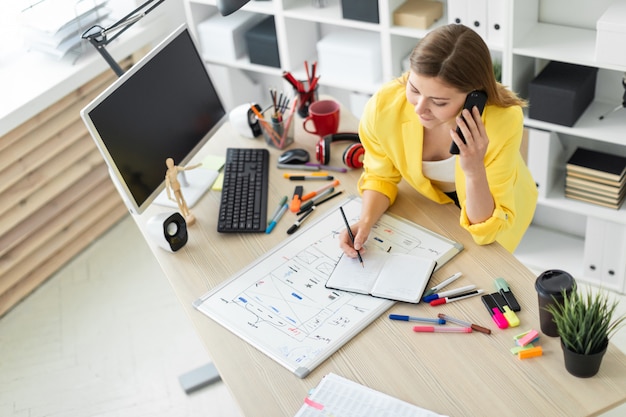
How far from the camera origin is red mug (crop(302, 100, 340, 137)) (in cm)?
230

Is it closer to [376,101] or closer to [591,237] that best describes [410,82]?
[376,101]

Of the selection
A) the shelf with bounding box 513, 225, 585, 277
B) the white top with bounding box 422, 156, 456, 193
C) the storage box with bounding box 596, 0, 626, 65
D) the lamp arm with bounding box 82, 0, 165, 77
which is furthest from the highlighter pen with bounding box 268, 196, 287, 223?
the shelf with bounding box 513, 225, 585, 277

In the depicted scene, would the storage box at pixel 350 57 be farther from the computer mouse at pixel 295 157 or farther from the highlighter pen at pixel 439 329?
the highlighter pen at pixel 439 329

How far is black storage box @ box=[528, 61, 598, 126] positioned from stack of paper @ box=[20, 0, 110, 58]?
1.85 metres

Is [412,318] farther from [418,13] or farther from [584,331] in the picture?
[418,13]

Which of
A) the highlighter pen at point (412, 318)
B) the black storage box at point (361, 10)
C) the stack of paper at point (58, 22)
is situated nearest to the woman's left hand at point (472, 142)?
the highlighter pen at point (412, 318)

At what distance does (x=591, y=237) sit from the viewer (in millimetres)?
2842

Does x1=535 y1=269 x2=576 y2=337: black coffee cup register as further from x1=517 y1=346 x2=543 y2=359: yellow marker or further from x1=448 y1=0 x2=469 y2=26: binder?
x1=448 y1=0 x2=469 y2=26: binder

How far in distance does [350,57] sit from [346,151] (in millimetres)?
946

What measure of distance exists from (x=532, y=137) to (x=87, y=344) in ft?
6.14

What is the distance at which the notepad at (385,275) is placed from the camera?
1751 millimetres

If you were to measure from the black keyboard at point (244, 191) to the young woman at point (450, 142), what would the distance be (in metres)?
0.29

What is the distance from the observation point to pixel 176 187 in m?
2.04

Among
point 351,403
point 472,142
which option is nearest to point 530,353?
point 351,403
